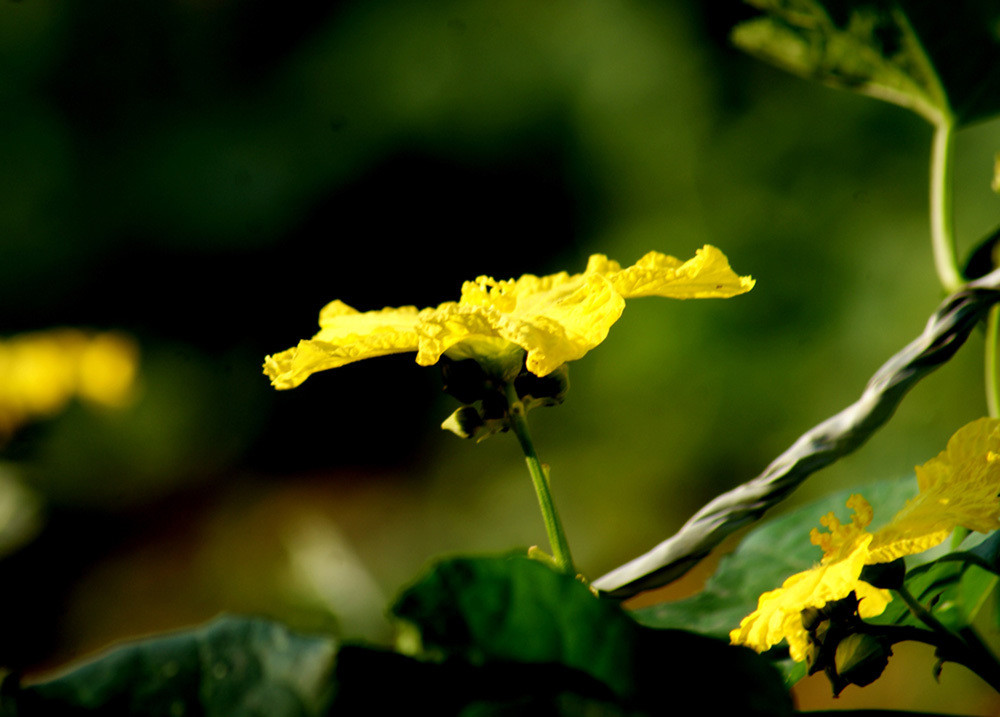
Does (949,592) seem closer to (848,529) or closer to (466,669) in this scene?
(848,529)

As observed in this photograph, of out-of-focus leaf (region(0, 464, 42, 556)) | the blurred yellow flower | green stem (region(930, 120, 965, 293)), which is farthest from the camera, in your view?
the blurred yellow flower

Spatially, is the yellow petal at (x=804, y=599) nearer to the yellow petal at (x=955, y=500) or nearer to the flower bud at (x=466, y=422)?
the yellow petal at (x=955, y=500)

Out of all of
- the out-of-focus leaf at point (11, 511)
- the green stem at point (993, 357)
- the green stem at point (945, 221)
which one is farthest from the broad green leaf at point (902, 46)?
the out-of-focus leaf at point (11, 511)

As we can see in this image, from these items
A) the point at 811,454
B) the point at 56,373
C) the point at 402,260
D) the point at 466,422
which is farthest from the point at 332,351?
the point at 402,260

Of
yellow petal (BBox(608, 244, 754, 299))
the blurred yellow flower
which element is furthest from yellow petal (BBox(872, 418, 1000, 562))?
the blurred yellow flower

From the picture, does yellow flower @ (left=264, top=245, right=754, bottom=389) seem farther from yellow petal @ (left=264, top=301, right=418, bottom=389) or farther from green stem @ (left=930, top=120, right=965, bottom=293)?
green stem @ (left=930, top=120, right=965, bottom=293)
